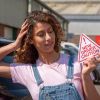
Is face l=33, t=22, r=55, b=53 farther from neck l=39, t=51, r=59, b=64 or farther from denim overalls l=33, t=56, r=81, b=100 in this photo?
denim overalls l=33, t=56, r=81, b=100

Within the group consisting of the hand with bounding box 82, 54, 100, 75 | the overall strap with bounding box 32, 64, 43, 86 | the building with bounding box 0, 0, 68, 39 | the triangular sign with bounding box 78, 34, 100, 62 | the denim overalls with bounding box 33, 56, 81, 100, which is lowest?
the denim overalls with bounding box 33, 56, 81, 100

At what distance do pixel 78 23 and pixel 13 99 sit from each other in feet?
135

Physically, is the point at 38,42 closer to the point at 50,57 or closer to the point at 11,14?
the point at 50,57

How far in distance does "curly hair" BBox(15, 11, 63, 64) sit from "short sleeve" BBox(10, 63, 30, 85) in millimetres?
73

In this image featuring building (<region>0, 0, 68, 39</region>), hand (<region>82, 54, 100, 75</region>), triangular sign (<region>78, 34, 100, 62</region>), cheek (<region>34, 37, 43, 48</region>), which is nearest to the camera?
hand (<region>82, 54, 100, 75</region>)

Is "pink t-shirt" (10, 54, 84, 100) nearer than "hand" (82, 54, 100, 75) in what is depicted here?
No

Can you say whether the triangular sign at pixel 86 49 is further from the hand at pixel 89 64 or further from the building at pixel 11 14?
the building at pixel 11 14

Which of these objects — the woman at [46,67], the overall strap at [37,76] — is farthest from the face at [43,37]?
the overall strap at [37,76]

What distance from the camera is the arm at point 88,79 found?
109 inches

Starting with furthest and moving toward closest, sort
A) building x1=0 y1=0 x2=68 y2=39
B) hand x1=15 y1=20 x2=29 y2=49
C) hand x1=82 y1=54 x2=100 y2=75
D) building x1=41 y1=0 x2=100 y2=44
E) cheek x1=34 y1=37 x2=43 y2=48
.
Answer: building x1=41 y1=0 x2=100 y2=44, building x1=0 y1=0 x2=68 y2=39, hand x1=15 y1=20 x2=29 y2=49, cheek x1=34 y1=37 x2=43 y2=48, hand x1=82 y1=54 x2=100 y2=75

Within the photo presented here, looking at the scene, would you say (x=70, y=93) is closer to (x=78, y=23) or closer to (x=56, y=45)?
(x=56, y=45)

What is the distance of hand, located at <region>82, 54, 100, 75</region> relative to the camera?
2775mm

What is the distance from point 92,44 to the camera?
9.64 feet

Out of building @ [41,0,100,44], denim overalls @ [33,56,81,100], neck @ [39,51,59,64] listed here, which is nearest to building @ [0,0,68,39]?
building @ [41,0,100,44]
